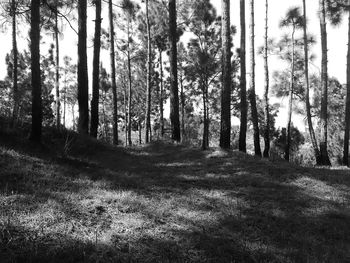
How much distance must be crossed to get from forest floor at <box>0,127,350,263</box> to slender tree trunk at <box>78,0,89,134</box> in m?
3.91

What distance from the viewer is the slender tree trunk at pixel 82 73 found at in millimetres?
14086

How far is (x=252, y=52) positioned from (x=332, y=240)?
1345 cm

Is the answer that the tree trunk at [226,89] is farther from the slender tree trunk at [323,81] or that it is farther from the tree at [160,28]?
the tree at [160,28]

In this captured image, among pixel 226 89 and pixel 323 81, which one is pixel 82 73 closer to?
pixel 226 89

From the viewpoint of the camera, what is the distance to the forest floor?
176 inches

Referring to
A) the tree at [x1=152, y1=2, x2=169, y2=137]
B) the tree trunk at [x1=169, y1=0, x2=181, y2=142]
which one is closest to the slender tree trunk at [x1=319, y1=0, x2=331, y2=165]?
the tree trunk at [x1=169, y1=0, x2=181, y2=142]

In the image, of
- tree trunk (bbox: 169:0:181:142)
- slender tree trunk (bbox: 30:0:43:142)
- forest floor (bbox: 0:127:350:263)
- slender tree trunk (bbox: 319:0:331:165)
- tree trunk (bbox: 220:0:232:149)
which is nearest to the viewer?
forest floor (bbox: 0:127:350:263)

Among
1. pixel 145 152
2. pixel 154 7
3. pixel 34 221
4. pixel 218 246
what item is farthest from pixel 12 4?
pixel 154 7

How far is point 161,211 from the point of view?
237 inches

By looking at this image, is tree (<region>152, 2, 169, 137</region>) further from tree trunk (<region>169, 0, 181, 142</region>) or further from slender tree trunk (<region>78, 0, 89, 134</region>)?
slender tree trunk (<region>78, 0, 89, 134</region>)

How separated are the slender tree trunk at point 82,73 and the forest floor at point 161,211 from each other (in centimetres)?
391

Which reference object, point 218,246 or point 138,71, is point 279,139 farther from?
point 218,246

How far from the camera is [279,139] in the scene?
4088 cm

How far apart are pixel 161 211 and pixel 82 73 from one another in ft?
31.9
